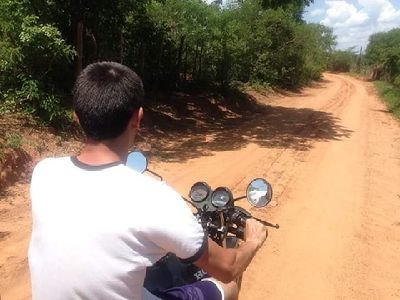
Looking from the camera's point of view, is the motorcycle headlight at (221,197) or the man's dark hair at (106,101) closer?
the man's dark hair at (106,101)

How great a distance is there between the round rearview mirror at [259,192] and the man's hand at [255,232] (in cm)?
16

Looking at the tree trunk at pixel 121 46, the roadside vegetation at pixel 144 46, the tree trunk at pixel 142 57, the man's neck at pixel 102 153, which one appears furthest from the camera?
the tree trunk at pixel 142 57

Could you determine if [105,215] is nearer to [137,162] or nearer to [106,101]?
[106,101]

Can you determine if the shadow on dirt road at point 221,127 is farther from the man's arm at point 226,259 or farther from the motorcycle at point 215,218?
the man's arm at point 226,259

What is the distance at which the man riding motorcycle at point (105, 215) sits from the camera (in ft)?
5.36

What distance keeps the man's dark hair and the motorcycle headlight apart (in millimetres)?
993

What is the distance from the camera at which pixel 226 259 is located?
75.7 inches

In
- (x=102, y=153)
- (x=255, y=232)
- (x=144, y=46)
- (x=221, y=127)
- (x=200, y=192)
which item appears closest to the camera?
(x=102, y=153)

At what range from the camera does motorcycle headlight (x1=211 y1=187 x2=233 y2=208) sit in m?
2.62

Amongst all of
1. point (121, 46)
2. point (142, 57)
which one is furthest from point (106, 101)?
point (142, 57)

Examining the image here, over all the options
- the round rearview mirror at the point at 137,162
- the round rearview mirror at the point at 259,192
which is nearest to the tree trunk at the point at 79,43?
the round rearview mirror at the point at 137,162

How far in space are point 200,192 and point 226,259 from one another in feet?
2.80

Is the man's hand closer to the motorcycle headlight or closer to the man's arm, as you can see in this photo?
the man's arm

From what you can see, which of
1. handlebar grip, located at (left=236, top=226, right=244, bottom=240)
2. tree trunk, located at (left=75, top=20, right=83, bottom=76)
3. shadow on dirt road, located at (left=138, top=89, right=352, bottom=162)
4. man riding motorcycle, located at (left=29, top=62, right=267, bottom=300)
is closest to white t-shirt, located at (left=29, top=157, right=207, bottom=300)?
man riding motorcycle, located at (left=29, top=62, right=267, bottom=300)
